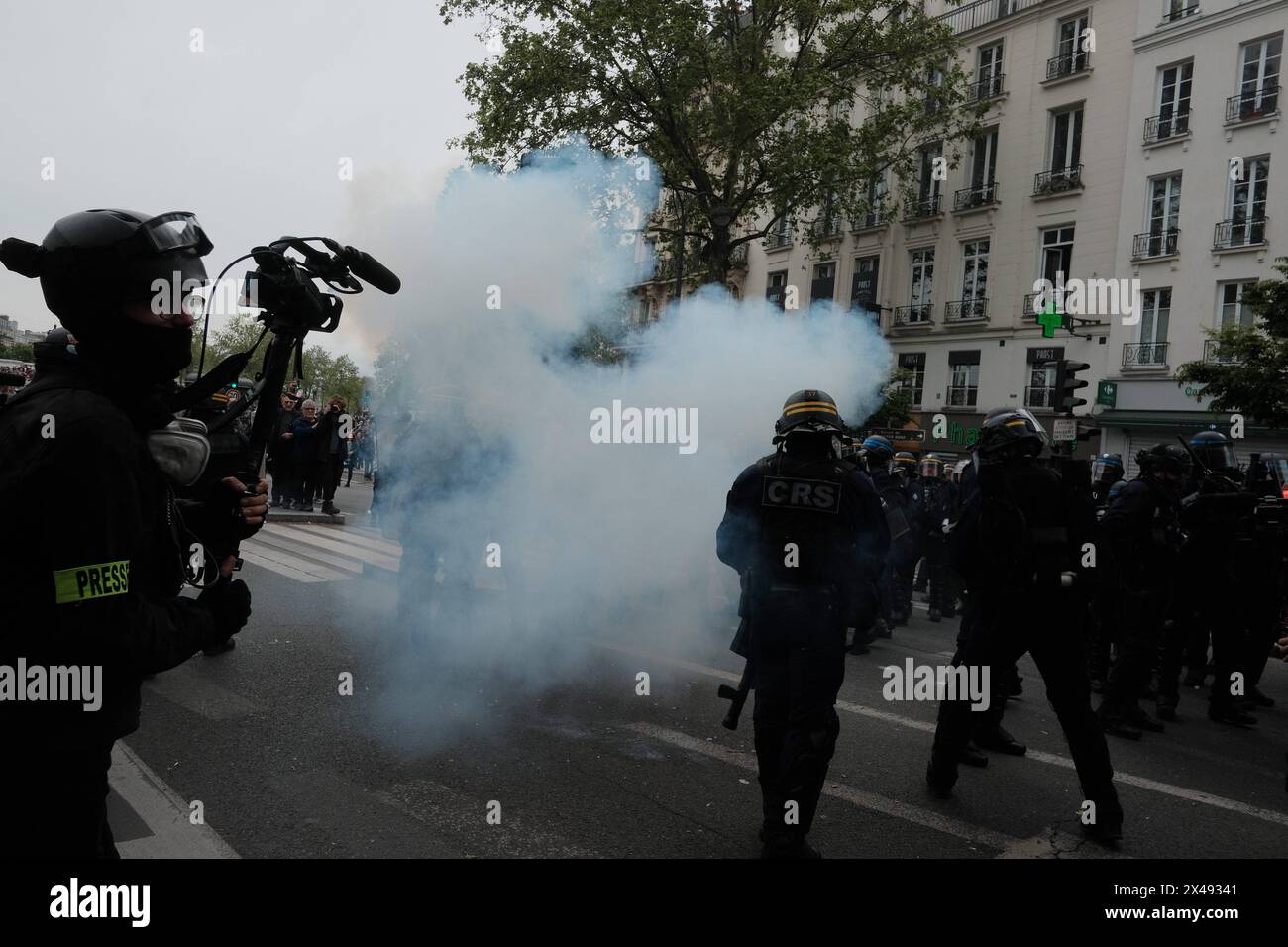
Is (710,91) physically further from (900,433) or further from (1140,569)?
(1140,569)

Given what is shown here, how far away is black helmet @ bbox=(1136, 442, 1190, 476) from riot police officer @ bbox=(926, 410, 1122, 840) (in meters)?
2.24

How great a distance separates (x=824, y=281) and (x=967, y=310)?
16.8 feet

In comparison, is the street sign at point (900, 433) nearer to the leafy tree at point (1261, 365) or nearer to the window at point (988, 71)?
the leafy tree at point (1261, 365)

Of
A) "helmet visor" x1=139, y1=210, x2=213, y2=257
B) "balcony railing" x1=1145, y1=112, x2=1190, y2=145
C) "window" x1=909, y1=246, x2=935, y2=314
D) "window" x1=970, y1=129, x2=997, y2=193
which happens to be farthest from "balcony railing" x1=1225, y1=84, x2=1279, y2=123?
"helmet visor" x1=139, y1=210, x2=213, y2=257

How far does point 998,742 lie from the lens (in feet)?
16.0

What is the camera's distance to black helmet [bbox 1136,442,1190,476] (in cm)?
581

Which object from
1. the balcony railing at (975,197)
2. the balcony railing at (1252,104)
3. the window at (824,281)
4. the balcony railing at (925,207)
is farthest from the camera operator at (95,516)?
the window at (824,281)

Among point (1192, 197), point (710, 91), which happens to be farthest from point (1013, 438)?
point (1192, 197)

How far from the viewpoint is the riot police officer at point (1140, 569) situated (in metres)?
5.29

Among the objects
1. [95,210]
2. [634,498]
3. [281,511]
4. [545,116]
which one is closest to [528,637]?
[634,498]

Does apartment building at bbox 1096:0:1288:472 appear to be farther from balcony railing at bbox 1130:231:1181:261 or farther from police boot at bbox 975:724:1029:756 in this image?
police boot at bbox 975:724:1029:756

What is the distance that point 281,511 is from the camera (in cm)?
1277

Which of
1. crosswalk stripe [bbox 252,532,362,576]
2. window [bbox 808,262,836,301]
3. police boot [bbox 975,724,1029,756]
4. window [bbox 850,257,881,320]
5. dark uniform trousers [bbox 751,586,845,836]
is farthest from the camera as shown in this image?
window [bbox 808,262,836,301]
